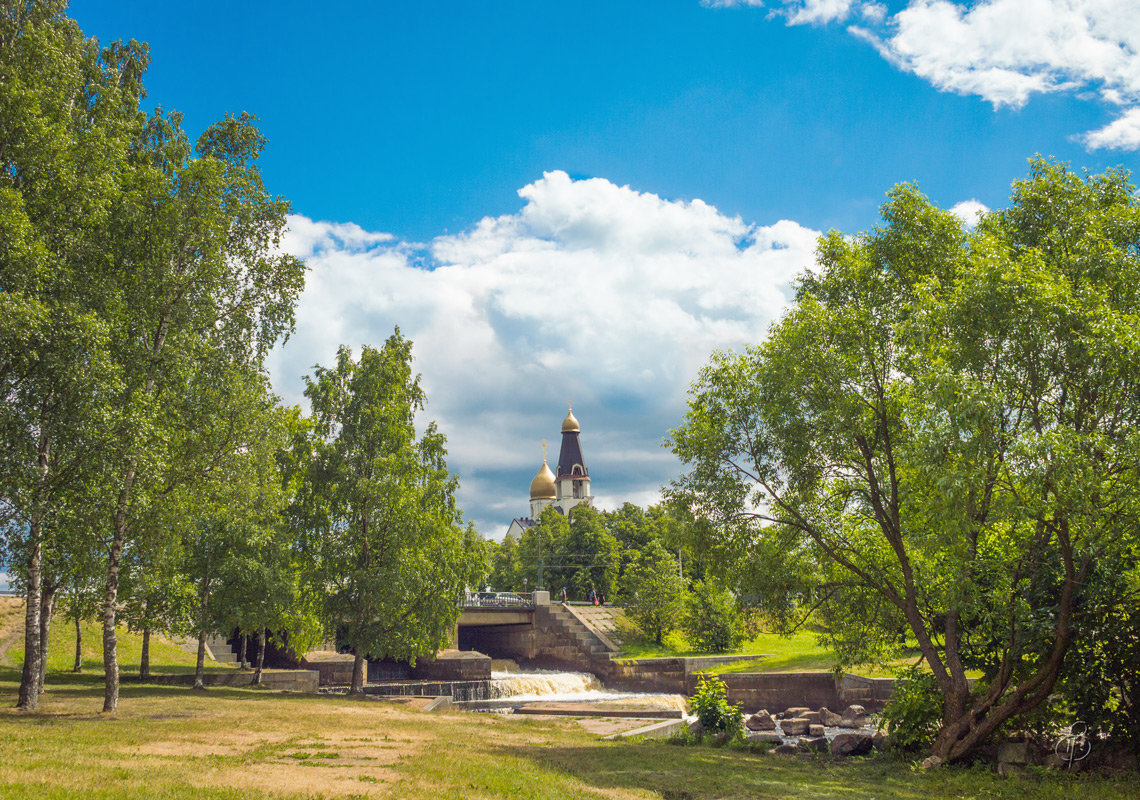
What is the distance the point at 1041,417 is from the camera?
1523 cm

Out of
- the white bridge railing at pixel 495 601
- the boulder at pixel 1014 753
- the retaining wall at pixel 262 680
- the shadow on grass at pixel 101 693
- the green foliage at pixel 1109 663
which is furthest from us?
the white bridge railing at pixel 495 601

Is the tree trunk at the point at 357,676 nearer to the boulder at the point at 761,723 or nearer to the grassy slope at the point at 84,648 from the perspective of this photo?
the grassy slope at the point at 84,648

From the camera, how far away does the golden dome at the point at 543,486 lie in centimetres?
15938

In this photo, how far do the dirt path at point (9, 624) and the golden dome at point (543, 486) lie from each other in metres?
120

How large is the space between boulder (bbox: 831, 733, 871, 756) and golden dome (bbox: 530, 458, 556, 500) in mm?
139847

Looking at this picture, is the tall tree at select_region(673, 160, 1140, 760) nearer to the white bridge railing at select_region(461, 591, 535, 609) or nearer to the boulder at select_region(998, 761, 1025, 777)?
the boulder at select_region(998, 761, 1025, 777)

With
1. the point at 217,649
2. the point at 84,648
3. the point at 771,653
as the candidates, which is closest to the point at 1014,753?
the point at 771,653

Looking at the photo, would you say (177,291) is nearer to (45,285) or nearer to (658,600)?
(45,285)

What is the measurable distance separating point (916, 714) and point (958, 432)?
25.3 feet

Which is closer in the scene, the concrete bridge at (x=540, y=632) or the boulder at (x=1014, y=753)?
the boulder at (x=1014, y=753)

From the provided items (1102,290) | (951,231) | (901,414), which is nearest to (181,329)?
(901,414)

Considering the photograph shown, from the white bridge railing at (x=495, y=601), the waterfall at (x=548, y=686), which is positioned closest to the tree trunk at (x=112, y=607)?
the waterfall at (x=548, y=686)

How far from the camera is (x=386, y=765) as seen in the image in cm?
1371

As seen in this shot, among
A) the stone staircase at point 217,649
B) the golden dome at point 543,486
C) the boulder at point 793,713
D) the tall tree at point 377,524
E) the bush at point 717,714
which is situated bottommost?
the boulder at point 793,713
